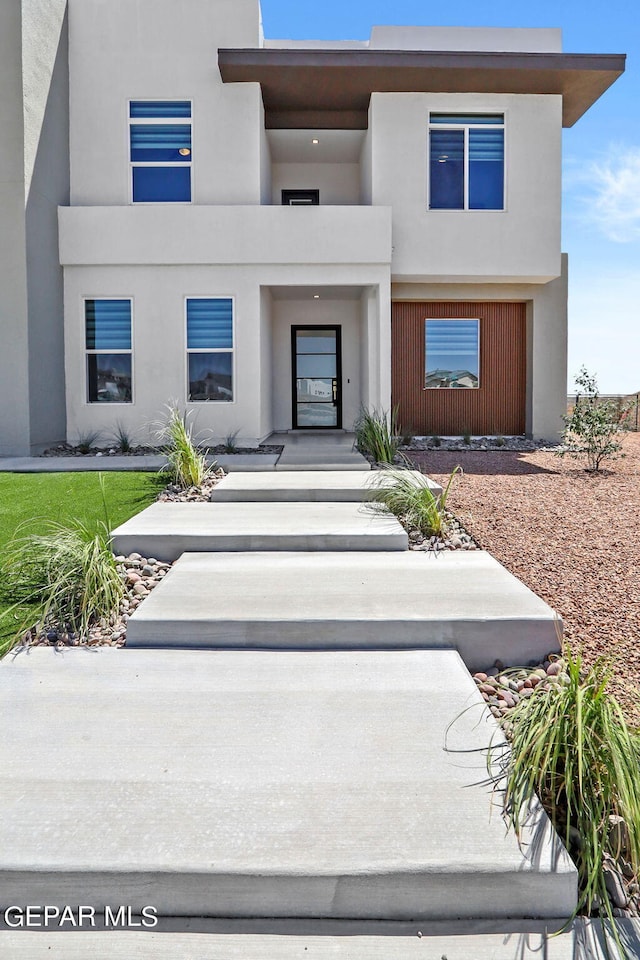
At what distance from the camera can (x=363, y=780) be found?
2453mm

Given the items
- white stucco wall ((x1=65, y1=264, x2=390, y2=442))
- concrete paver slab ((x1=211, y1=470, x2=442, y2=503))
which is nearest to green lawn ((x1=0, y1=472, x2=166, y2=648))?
concrete paver slab ((x1=211, y1=470, x2=442, y2=503))

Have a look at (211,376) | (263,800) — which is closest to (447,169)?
(211,376)

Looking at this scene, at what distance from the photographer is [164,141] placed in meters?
11.3

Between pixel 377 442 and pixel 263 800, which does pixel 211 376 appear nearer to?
pixel 377 442

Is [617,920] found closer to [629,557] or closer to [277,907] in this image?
[277,907]

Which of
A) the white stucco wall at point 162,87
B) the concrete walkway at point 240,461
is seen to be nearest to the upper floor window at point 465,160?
the white stucco wall at point 162,87

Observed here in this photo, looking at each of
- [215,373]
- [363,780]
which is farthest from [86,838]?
[215,373]

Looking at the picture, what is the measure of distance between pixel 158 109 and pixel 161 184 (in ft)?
4.17

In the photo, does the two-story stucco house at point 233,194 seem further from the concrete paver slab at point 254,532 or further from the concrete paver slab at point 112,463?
the concrete paver slab at point 254,532

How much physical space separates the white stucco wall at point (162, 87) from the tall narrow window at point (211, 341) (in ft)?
6.13

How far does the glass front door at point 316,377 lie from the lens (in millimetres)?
14547

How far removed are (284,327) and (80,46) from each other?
6197mm

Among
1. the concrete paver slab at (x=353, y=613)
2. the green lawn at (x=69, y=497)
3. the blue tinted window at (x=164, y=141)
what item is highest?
the blue tinted window at (x=164, y=141)

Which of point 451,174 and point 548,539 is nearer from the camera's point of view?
point 548,539
